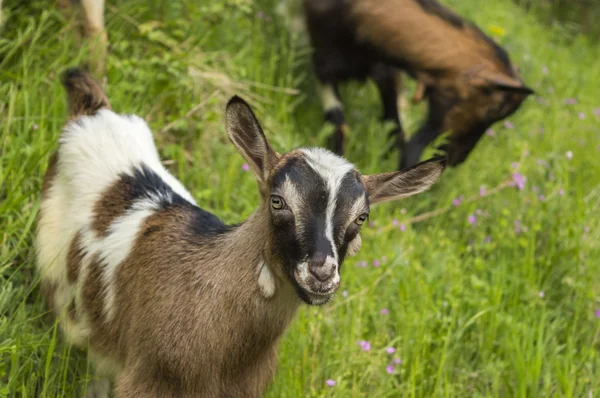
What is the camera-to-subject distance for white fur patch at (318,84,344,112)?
6090 millimetres

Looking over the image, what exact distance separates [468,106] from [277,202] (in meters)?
3.32

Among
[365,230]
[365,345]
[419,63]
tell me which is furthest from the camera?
[419,63]

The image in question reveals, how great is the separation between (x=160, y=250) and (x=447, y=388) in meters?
1.37

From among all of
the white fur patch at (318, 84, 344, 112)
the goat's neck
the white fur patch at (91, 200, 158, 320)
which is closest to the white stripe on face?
the goat's neck

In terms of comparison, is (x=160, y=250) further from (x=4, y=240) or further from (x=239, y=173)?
(x=239, y=173)

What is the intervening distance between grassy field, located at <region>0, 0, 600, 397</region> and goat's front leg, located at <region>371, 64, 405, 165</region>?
0.70 feet

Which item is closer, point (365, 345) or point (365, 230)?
point (365, 345)

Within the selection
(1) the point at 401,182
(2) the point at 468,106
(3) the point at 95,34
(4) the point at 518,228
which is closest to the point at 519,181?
(4) the point at 518,228

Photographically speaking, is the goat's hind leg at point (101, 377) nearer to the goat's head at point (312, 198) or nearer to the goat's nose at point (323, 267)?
the goat's head at point (312, 198)

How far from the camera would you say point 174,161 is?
4.40 metres

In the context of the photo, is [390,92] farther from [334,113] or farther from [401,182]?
[401,182]

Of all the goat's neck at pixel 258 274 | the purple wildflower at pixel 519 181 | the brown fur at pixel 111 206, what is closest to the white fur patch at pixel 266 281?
the goat's neck at pixel 258 274

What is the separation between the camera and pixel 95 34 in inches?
180

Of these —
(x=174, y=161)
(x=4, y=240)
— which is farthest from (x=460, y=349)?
(x=4, y=240)
